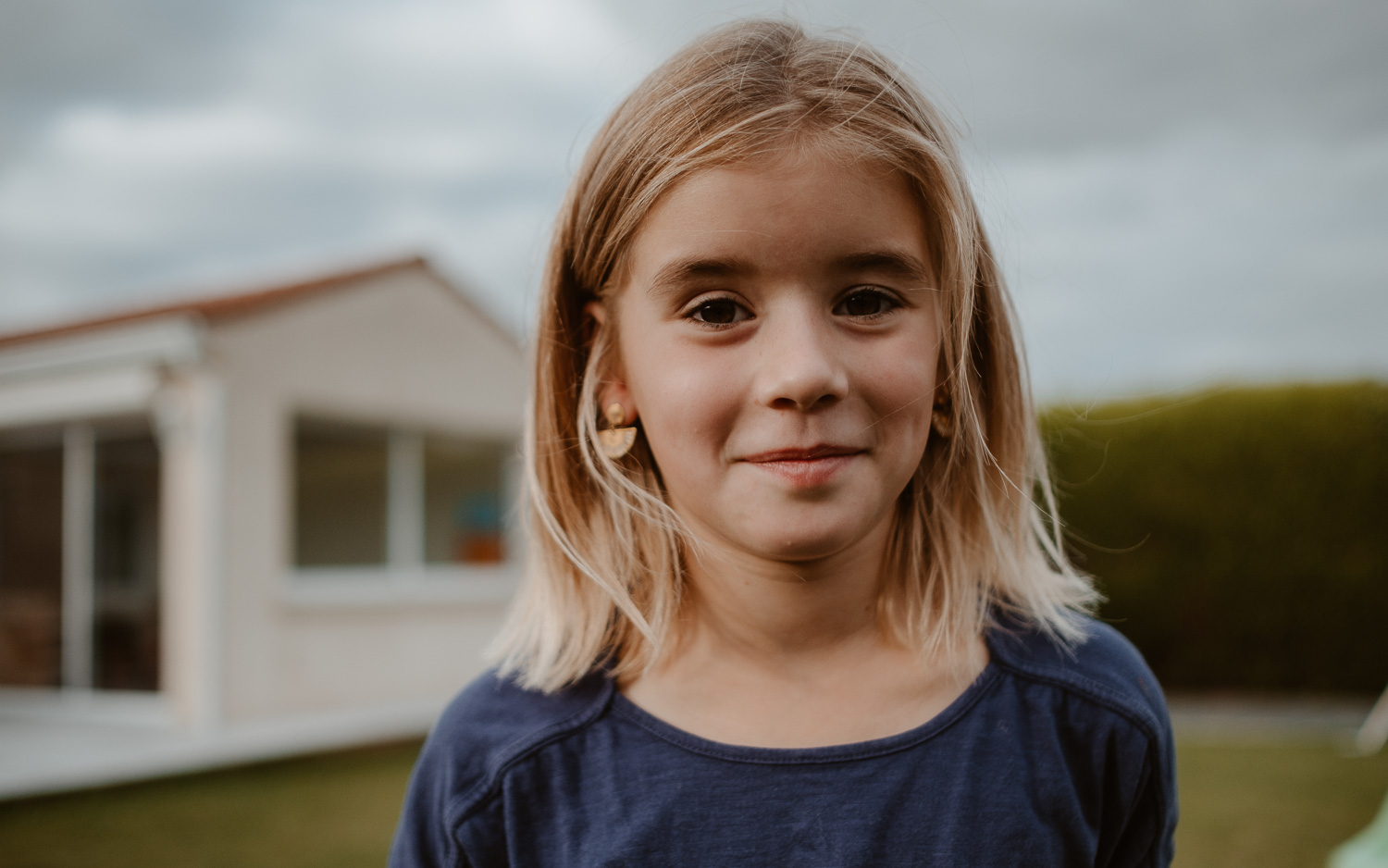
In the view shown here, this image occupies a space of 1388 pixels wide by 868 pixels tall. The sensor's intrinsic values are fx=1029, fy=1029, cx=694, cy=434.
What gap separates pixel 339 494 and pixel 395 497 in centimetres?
58

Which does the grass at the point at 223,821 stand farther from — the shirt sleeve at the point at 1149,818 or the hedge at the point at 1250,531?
the hedge at the point at 1250,531

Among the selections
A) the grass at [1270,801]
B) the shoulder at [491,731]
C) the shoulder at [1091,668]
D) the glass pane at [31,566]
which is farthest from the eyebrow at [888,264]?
the glass pane at [31,566]

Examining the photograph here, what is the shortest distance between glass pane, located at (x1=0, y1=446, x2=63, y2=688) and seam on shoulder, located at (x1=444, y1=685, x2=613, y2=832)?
1041cm

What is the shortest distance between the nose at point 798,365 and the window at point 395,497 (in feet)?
32.3

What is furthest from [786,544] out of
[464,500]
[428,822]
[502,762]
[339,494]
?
[464,500]

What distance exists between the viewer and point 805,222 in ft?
4.04

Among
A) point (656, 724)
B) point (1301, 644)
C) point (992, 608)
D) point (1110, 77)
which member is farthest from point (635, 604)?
point (1301, 644)

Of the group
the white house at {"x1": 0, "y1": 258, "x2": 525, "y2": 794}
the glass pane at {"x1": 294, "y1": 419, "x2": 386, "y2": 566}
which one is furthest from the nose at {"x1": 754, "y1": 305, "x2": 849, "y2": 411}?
the glass pane at {"x1": 294, "y1": 419, "x2": 386, "y2": 566}

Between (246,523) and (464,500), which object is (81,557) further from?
(464,500)

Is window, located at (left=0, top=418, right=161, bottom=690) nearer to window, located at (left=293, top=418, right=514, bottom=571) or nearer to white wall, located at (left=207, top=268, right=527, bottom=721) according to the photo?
white wall, located at (left=207, top=268, right=527, bottom=721)

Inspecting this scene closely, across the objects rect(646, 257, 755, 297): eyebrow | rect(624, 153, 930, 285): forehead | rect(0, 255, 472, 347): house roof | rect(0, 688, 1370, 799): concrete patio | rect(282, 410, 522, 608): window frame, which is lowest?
rect(0, 688, 1370, 799): concrete patio

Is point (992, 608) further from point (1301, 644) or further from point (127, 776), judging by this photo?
point (1301, 644)

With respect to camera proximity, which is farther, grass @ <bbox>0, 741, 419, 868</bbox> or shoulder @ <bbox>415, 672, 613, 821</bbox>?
grass @ <bbox>0, 741, 419, 868</bbox>

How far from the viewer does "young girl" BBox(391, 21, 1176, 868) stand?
126 centimetres
